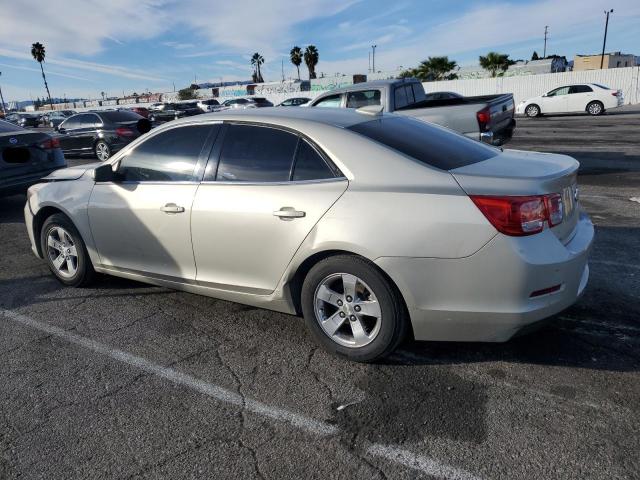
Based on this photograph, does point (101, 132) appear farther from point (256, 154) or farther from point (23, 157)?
point (256, 154)

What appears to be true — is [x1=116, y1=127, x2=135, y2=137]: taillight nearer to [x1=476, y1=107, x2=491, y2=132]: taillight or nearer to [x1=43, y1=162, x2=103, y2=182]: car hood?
[x1=476, y1=107, x2=491, y2=132]: taillight

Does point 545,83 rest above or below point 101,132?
above

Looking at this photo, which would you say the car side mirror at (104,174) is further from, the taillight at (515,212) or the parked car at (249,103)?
the parked car at (249,103)

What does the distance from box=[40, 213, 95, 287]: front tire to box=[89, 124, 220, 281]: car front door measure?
0.29 m

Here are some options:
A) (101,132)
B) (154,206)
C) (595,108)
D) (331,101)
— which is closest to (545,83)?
(595,108)

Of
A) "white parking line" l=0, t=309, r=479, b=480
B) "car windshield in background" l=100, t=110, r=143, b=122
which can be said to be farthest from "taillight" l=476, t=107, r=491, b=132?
"car windshield in background" l=100, t=110, r=143, b=122

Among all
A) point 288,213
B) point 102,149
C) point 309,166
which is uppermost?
point 309,166

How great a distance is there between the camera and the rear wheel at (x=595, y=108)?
947 inches

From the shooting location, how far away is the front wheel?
24.1 meters

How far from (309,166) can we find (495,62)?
46.6 meters

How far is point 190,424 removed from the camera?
8.97ft

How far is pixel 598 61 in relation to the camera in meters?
61.4

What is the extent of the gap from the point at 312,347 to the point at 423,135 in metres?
1.69

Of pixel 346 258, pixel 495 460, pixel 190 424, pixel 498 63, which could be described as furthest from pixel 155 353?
pixel 498 63
